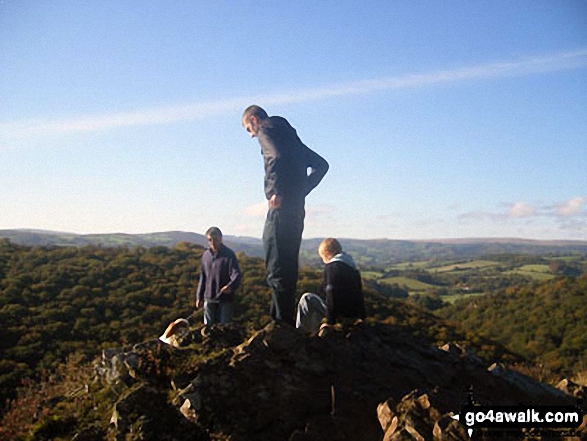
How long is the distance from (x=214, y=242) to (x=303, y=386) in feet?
13.6

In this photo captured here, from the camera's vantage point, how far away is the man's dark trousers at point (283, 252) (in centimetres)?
589

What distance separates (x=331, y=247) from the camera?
6.23 metres

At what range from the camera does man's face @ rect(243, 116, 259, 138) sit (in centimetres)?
609

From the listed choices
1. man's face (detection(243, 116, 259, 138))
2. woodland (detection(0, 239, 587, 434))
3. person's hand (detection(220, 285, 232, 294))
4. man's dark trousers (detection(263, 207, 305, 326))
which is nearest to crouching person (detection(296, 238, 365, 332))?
man's dark trousers (detection(263, 207, 305, 326))

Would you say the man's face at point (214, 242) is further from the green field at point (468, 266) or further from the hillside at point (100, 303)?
the green field at point (468, 266)

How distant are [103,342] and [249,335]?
70.4 ft

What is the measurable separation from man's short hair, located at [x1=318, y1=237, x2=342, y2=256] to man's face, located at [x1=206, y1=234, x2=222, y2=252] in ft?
9.28

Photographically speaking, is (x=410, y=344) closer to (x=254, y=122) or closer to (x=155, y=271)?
(x=254, y=122)

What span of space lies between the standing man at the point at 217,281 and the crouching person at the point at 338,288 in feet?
7.07

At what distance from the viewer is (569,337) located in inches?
1656

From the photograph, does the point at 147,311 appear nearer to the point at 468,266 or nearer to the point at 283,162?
the point at 283,162

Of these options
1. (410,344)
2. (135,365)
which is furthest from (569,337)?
(135,365)

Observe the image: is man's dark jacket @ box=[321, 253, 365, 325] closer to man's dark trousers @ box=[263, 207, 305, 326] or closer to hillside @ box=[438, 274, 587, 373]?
man's dark trousers @ box=[263, 207, 305, 326]

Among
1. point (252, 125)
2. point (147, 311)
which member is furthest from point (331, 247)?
point (147, 311)
